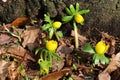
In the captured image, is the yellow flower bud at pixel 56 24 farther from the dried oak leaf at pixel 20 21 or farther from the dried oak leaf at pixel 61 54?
the dried oak leaf at pixel 20 21

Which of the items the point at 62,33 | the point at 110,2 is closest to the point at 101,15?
the point at 110,2

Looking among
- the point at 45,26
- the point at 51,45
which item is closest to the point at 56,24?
the point at 45,26

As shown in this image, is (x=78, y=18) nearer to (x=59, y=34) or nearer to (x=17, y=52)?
(x=59, y=34)

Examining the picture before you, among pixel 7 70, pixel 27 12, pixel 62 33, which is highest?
pixel 27 12

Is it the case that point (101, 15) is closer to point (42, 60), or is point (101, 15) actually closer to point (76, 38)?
point (76, 38)

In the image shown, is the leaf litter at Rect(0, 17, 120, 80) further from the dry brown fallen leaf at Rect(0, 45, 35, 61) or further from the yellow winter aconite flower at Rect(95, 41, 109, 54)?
the yellow winter aconite flower at Rect(95, 41, 109, 54)

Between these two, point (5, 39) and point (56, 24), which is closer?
point (56, 24)
